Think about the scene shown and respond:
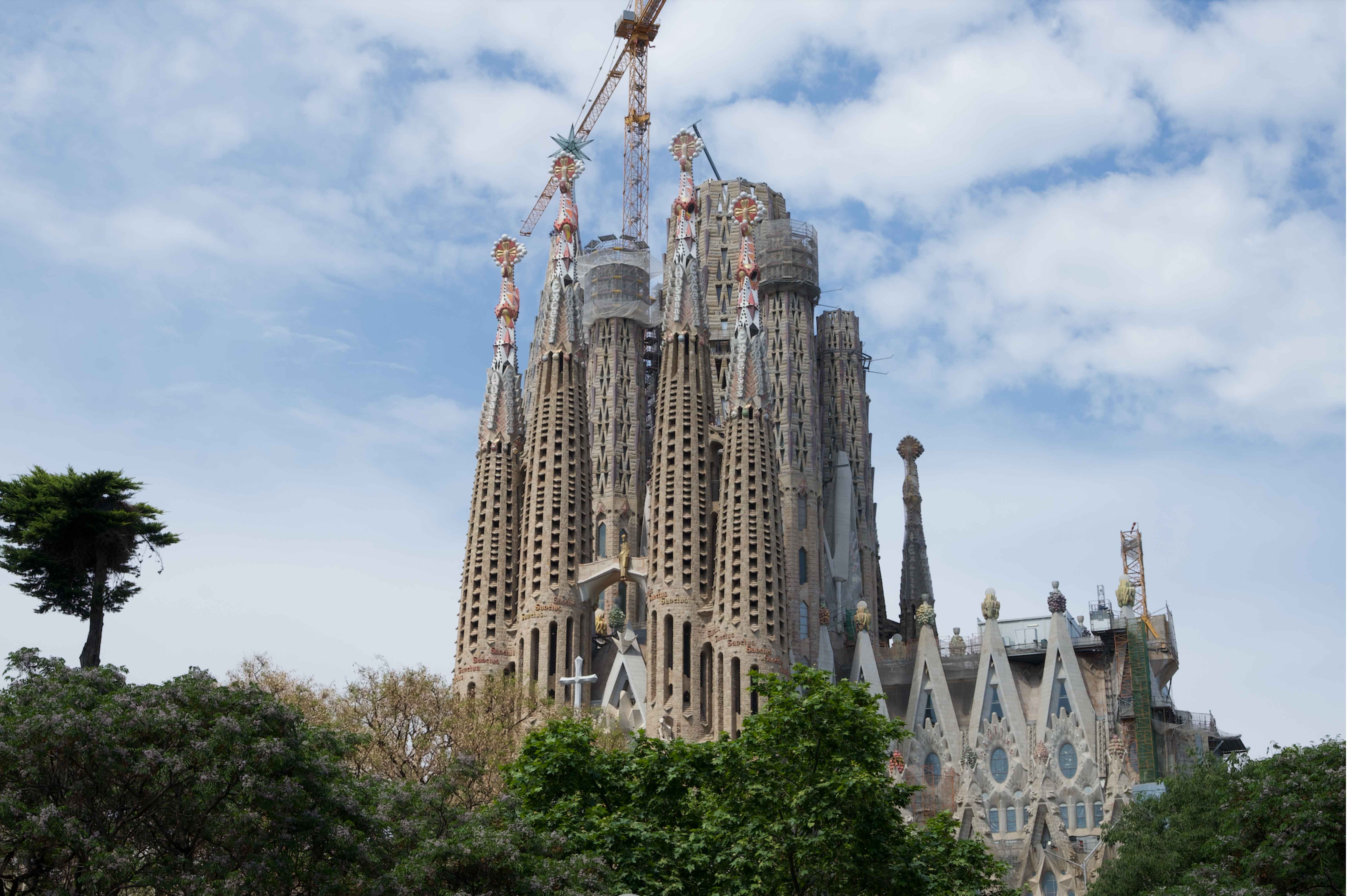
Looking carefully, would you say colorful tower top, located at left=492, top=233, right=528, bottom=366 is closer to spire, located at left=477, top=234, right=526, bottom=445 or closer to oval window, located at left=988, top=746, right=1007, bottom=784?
spire, located at left=477, top=234, right=526, bottom=445

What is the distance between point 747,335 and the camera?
68500 mm

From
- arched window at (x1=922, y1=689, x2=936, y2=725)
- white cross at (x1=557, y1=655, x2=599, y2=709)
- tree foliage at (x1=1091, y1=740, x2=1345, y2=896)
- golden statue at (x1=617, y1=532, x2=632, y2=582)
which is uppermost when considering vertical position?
golden statue at (x1=617, y1=532, x2=632, y2=582)

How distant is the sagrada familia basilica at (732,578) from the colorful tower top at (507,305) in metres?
0.10

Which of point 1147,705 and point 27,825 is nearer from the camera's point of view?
point 27,825

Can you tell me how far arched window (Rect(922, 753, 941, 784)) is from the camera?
228ft

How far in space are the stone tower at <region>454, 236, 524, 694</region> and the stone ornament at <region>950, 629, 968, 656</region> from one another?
823 inches

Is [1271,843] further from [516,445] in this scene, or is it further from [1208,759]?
[516,445]

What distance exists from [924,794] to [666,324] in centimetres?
2245

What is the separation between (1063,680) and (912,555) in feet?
47.5

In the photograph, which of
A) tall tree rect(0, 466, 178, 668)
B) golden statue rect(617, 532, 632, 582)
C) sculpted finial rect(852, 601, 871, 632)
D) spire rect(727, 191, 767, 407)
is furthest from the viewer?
sculpted finial rect(852, 601, 871, 632)

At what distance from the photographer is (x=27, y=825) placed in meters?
22.4

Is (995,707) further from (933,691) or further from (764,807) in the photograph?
(764,807)

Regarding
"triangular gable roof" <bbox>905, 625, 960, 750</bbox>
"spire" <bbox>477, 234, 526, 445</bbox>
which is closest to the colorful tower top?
"spire" <bbox>477, 234, 526, 445</bbox>

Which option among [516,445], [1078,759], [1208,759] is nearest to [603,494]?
[516,445]
